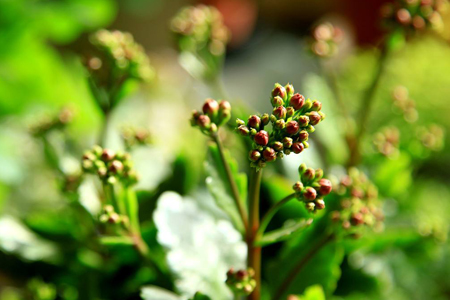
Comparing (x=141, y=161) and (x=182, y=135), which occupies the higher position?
(x=141, y=161)

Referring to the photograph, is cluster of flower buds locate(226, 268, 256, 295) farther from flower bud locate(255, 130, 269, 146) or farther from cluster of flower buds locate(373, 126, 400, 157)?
cluster of flower buds locate(373, 126, 400, 157)

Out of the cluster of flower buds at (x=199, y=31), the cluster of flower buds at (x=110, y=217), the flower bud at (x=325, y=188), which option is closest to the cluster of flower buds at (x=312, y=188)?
the flower bud at (x=325, y=188)

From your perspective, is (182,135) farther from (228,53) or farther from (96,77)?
(228,53)

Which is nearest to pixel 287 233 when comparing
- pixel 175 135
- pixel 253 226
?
pixel 253 226

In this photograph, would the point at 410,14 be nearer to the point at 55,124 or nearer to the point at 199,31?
the point at 199,31

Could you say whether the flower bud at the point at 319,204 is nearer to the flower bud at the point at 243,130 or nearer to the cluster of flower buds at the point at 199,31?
the flower bud at the point at 243,130

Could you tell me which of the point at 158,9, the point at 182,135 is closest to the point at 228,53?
the point at 158,9
